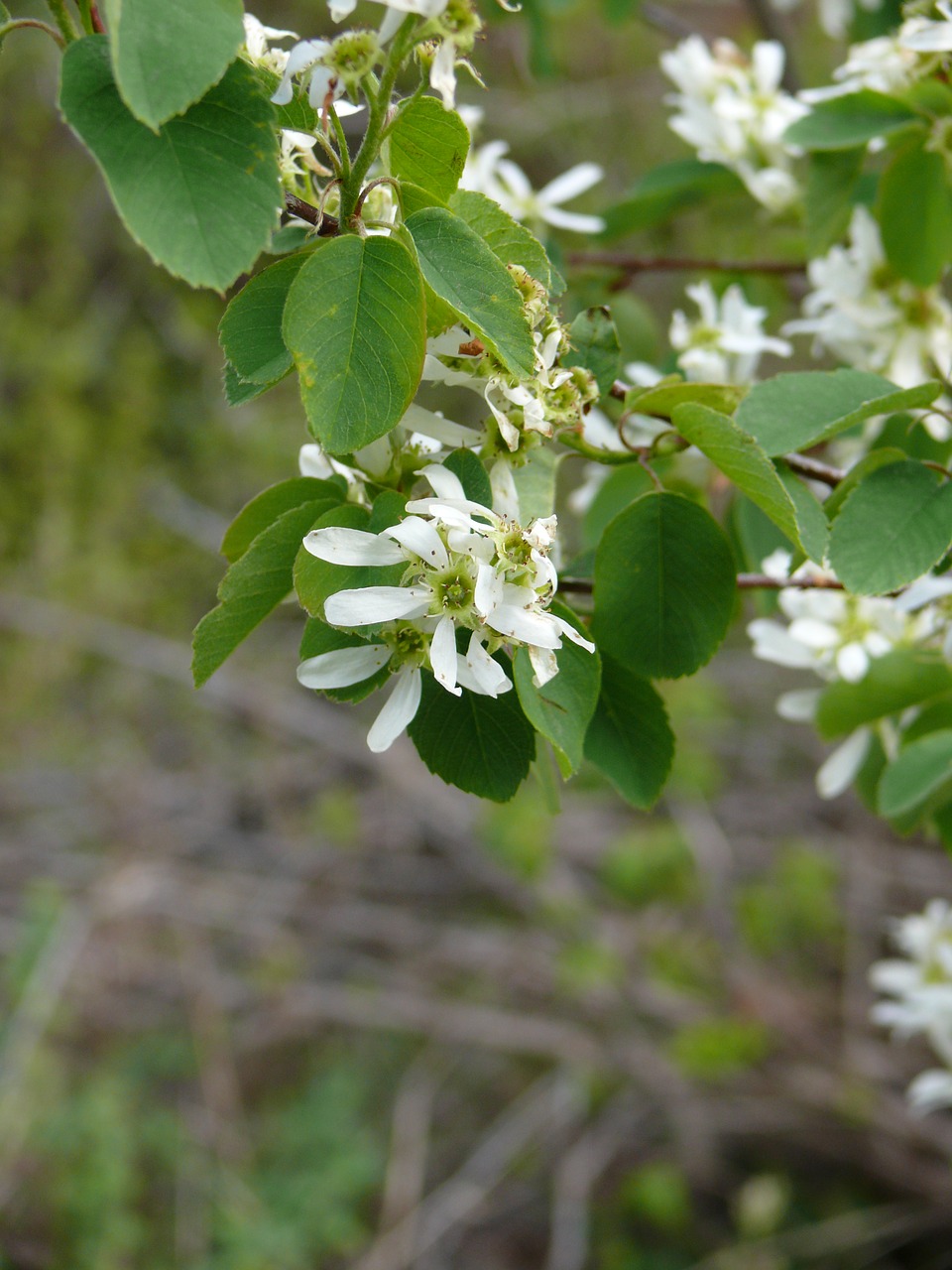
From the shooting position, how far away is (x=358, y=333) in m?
0.45

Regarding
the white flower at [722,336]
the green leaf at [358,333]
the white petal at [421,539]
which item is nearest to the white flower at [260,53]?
the green leaf at [358,333]

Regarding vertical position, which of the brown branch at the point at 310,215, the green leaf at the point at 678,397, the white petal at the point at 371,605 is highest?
the brown branch at the point at 310,215

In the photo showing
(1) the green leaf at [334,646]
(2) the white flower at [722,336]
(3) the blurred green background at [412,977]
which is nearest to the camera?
(1) the green leaf at [334,646]

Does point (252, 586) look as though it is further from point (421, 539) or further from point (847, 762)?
point (847, 762)

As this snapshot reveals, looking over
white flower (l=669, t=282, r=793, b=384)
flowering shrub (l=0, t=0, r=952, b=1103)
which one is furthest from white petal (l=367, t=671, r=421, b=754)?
white flower (l=669, t=282, r=793, b=384)

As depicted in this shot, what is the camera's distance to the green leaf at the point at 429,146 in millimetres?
464

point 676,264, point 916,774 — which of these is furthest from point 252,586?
point 676,264

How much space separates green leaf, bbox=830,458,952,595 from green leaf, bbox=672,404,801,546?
6cm

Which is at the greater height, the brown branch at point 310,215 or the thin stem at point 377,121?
the thin stem at point 377,121

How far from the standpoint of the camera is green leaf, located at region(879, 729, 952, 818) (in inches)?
25.1

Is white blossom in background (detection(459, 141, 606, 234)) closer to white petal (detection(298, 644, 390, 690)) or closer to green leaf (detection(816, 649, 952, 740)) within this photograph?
green leaf (detection(816, 649, 952, 740))

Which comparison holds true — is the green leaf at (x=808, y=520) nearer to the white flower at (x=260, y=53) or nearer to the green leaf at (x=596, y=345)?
the green leaf at (x=596, y=345)

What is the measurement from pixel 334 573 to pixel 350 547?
1 centimetres

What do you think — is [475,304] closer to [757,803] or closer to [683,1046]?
[683,1046]
